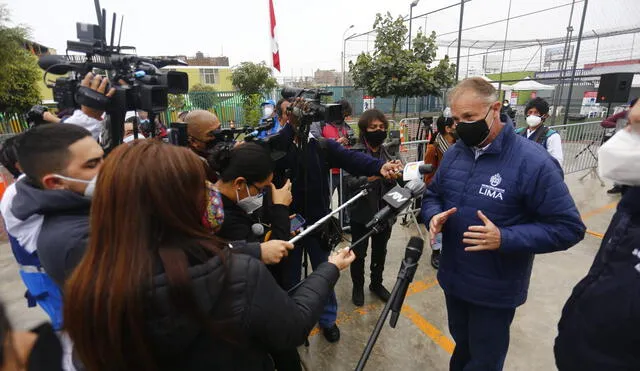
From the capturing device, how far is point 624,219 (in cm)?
119

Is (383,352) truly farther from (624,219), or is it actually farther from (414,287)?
(624,219)

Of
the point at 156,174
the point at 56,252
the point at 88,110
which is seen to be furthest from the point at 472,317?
the point at 88,110

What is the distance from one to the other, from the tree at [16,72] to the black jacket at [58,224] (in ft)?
42.9

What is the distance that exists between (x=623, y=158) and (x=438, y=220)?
867 millimetres

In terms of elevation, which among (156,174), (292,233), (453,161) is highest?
(156,174)

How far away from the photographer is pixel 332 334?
280 centimetres

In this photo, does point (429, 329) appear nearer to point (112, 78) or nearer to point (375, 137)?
point (375, 137)

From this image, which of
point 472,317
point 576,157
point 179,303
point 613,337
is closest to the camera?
point 179,303

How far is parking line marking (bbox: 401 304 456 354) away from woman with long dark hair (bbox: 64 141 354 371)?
2.18 meters

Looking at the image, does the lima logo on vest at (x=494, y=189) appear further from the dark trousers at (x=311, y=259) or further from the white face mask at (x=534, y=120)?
the white face mask at (x=534, y=120)

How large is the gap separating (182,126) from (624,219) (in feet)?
7.30

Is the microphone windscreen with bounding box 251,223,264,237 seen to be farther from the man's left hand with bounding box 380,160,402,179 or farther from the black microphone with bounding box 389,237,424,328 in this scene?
the man's left hand with bounding box 380,160,402,179

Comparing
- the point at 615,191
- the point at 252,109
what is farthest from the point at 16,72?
the point at 615,191

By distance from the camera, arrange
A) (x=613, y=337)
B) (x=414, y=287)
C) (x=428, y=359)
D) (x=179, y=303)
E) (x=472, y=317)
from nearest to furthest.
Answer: (x=179, y=303)
(x=613, y=337)
(x=472, y=317)
(x=428, y=359)
(x=414, y=287)
